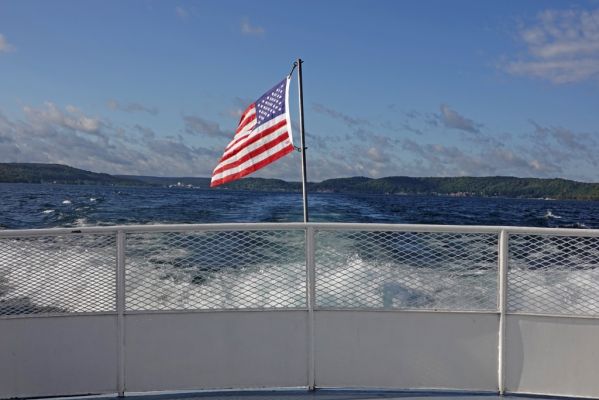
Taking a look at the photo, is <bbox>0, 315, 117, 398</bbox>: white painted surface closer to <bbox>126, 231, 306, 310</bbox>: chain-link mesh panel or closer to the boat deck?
the boat deck

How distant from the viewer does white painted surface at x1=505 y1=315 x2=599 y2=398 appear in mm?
3291

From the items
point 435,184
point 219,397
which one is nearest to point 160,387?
point 219,397

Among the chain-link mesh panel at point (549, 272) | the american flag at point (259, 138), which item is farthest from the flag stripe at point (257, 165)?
the chain-link mesh panel at point (549, 272)

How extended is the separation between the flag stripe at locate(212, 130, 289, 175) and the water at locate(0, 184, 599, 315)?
0.75 metres

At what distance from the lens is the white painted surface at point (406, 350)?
339 cm

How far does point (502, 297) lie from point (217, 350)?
167 centimetres

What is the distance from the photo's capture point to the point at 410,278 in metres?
3.62

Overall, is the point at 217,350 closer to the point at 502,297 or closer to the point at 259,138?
the point at 502,297

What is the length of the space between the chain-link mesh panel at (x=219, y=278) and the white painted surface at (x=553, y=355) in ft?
4.18

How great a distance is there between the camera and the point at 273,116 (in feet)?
17.6

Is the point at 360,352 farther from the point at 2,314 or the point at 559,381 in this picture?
the point at 2,314

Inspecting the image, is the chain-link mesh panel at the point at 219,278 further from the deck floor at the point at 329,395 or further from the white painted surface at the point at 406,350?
the deck floor at the point at 329,395

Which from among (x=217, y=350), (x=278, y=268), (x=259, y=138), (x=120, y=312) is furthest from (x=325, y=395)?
A: (x=278, y=268)

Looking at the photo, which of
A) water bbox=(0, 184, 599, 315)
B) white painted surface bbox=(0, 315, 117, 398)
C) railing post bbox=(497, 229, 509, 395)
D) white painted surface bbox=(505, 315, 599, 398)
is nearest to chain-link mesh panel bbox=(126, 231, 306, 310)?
water bbox=(0, 184, 599, 315)
